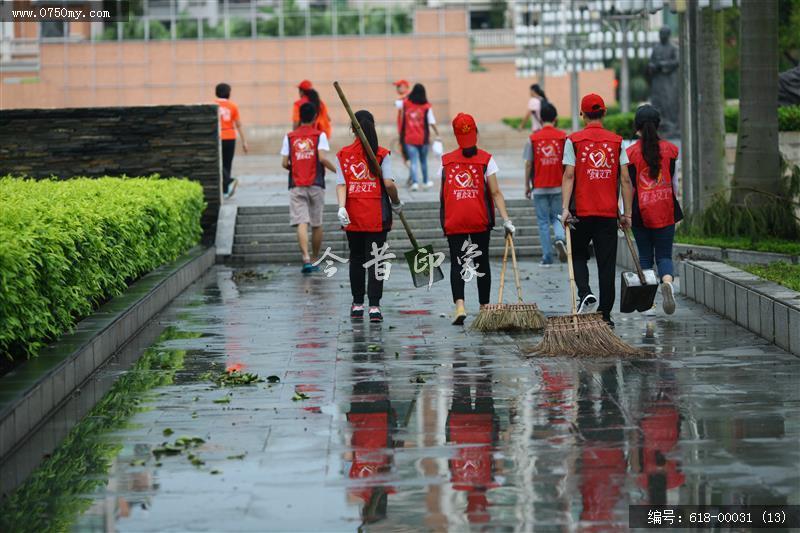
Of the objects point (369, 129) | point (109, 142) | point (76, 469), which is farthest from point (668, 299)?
point (109, 142)

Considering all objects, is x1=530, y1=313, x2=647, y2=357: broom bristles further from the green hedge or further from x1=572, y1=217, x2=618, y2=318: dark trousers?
the green hedge

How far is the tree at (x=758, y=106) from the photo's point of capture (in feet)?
52.9

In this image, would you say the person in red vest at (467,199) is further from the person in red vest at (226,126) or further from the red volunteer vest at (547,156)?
the person in red vest at (226,126)

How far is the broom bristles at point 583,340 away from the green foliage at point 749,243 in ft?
18.0

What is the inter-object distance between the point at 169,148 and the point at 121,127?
699mm

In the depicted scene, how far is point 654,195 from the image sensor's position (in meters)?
12.4

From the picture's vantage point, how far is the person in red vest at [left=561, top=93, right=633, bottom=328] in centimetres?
1152

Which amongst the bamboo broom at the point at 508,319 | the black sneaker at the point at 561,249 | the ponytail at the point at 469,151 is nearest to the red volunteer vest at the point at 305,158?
the black sneaker at the point at 561,249

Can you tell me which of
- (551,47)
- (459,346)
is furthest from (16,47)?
(459,346)

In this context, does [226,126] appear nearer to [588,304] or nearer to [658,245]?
[658,245]

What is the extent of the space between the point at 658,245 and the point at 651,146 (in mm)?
892

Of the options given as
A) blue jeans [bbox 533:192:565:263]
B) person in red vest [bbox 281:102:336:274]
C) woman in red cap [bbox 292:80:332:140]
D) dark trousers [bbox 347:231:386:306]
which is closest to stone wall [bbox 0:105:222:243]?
woman in red cap [bbox 292:80:332:140]

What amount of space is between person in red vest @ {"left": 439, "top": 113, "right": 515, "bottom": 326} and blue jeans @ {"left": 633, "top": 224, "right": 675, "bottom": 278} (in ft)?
4.30

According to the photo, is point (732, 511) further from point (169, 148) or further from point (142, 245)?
point (169, 148)
